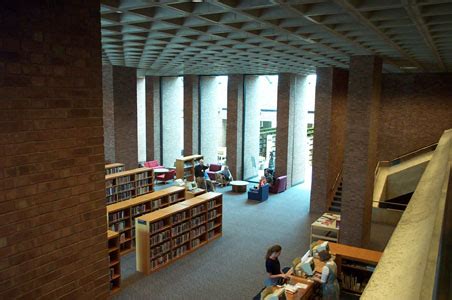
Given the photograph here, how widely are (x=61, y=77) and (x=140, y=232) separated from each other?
6808mm

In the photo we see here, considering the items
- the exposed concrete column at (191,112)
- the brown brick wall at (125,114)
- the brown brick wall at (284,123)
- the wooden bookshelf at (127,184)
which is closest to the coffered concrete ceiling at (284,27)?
the wooden bookshelf at (127,184)

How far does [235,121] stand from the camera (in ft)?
63.1

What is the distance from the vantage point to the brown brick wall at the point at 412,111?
1553 centimetres

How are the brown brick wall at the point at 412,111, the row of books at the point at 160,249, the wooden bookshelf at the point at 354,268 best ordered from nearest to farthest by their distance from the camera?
the wooden bookshelf at the point at 354,268 → the row of books at the point at 160,249 → the brown brick wall at the point at 412,111

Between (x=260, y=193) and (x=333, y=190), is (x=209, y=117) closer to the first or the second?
(x=260, y=193)

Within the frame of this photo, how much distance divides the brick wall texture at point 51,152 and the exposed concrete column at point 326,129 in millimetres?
11986

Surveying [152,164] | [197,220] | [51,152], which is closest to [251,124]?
[152,164]

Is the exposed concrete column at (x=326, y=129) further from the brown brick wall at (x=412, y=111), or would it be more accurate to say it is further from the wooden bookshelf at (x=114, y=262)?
the wooden bookshelf at (x=114, y=262)

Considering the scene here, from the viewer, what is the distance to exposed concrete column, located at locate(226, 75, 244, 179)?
756 inches

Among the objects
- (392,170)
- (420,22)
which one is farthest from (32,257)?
(392,170)

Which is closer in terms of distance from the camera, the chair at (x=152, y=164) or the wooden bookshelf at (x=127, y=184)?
the wooden bookshelf at (x=127, y=184)

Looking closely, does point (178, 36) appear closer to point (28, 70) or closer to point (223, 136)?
point (28, 70)

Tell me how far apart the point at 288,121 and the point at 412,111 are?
16.9 ft

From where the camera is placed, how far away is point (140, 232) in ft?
30.8
